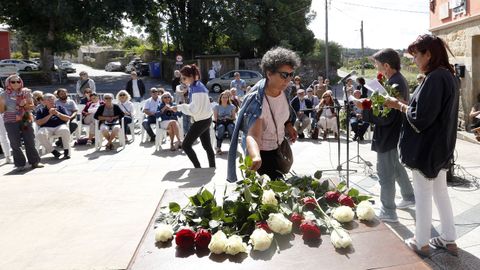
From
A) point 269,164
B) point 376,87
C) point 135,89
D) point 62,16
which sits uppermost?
point 62,16

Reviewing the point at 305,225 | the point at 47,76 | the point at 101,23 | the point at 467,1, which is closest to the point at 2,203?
the point at 305,225

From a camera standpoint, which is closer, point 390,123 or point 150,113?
point 390,123

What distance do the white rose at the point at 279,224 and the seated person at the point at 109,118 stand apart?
7774 mm

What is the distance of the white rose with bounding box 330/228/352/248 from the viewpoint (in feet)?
6.32

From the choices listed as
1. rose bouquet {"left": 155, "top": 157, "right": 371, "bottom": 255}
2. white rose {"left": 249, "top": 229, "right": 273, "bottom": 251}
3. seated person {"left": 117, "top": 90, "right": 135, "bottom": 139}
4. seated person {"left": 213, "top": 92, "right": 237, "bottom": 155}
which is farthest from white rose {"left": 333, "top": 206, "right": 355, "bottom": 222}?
seated person {"left": 117, "top": 90, "right": 135, "bottom": 139}

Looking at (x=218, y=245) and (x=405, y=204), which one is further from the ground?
(x=218, y=245)

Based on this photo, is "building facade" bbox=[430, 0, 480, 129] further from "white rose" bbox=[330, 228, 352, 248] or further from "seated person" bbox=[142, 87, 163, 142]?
"white rose" bbox=[330, 228, 352, 248]

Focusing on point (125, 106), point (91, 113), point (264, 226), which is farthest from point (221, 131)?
point (264, 226)

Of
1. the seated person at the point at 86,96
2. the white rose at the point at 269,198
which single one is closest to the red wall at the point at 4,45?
the seated person at the point at 86,96

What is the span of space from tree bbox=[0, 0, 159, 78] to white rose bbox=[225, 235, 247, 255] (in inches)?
1072

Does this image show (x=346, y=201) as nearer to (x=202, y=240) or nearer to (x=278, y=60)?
(x=202, y=240)

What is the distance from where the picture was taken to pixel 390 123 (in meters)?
4.05

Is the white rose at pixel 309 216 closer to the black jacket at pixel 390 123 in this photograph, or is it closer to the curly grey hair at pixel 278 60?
the curly grey hair at pixel 278 60

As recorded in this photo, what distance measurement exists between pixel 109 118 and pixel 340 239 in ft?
26.8
